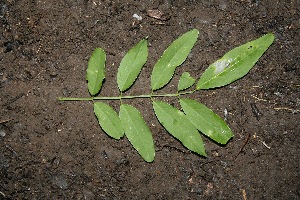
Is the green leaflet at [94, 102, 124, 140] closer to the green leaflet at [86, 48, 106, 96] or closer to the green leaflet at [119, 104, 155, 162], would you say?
the green leaflet at [119, 104, 155, 162]

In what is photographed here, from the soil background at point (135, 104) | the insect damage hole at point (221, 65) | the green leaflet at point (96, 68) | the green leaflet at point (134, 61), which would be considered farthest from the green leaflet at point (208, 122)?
the green leaflet at point (96, 68)

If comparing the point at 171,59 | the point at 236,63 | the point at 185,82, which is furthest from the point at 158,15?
the point at 236,63

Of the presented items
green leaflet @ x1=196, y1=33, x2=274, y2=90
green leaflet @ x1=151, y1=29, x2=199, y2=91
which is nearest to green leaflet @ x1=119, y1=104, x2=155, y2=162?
green leaflet @ x1=151, y1=29, x2=199, y2=91

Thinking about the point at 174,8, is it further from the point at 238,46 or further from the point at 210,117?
the point at 210,117

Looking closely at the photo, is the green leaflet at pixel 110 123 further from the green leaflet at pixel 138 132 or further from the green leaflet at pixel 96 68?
the green leaflet at pixel 96 68

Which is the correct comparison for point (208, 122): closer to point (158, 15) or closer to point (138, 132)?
point (138, 132)

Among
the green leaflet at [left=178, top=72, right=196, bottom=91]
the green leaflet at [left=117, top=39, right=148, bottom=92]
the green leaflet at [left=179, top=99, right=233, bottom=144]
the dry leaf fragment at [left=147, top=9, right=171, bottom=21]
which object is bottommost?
the green leaflet at [left=179, top=99, right=233, bottom=144]
